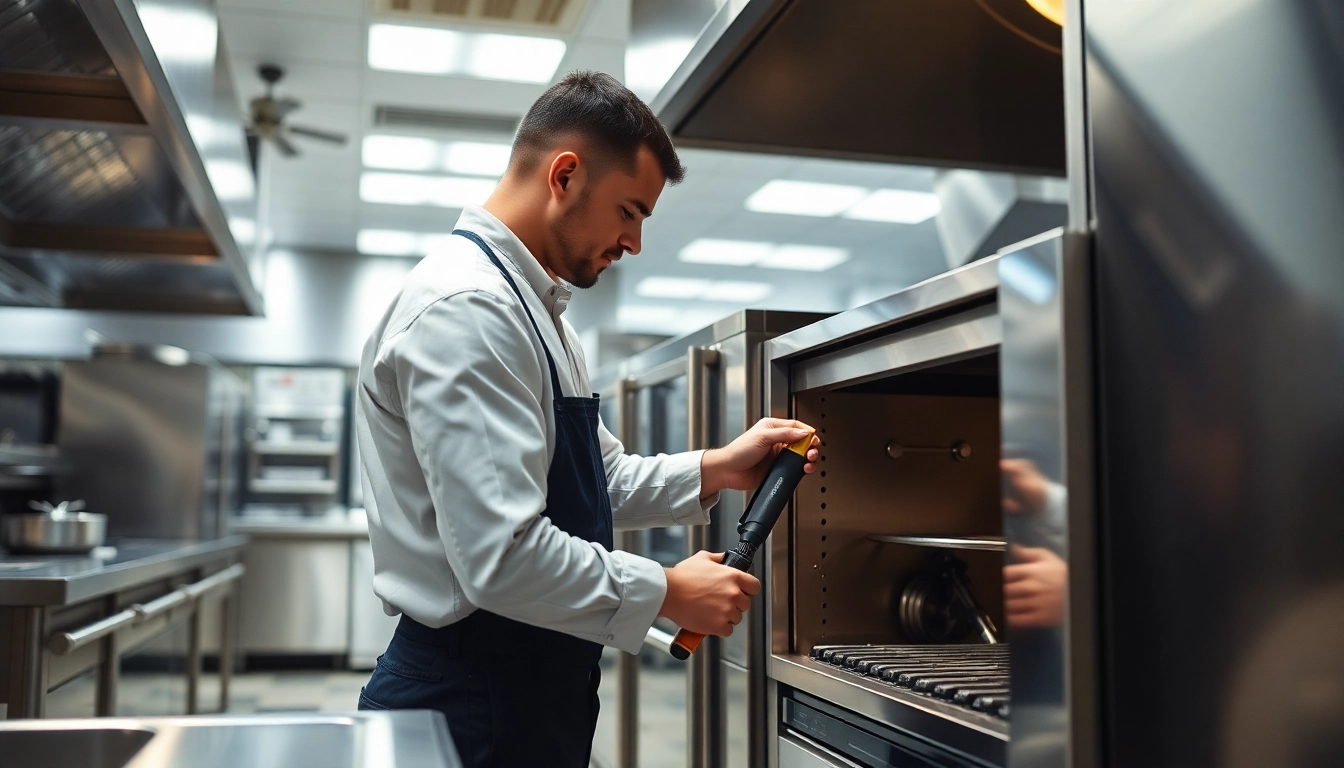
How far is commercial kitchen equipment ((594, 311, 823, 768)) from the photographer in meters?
1.76

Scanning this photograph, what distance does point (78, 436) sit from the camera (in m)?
4.75

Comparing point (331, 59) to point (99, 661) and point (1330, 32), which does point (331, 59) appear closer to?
point (99, 661)

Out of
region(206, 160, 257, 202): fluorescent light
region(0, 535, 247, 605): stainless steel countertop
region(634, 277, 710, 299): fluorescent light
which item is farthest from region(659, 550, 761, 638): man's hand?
region(634, 277, 710, 299): fluorescent light

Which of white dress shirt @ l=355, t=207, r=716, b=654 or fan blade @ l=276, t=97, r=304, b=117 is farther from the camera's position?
fan blade @ l=276, t=97, r=304, b=117

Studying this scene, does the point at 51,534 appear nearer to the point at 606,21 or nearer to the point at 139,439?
the point at 139,439

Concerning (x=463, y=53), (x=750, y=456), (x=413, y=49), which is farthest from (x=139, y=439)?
(x=750, y=456)

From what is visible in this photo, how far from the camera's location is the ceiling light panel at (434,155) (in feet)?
16.9

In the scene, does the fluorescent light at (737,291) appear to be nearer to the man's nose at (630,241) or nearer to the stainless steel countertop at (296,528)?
the stainless steel countertop at (296,528)

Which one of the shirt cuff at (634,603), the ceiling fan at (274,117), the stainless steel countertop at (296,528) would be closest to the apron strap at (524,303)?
the shirt cuff at (634,603)

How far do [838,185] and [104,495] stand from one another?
3767 millimetres

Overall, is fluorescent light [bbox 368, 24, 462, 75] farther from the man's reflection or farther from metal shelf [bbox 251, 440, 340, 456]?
the man's reflection

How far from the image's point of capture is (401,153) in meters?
A: 5.33

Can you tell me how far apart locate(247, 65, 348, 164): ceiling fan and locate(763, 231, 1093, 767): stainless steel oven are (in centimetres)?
344

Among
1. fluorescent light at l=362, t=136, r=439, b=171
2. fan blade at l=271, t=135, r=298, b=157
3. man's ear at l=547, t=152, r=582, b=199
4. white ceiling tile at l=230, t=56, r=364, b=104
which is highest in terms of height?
white ceiling tile at l=230, t=56, r=364, b=104
